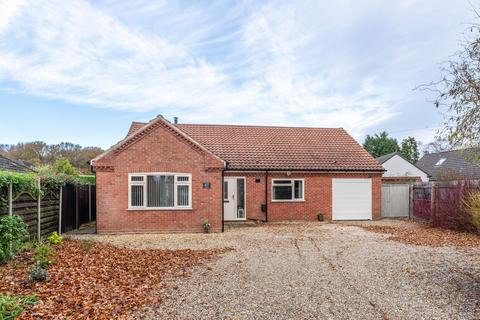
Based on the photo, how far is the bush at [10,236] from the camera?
306 inches

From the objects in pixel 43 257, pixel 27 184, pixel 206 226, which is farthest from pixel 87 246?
pixel 206 226

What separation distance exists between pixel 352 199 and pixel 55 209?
1391cm

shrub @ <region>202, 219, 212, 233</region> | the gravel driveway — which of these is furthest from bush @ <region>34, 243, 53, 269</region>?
shrub @ <region>202, 219, 212, 233</region>

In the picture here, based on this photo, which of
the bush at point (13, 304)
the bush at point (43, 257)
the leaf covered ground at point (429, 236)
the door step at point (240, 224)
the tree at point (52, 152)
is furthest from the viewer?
the tree at point (52, 152)

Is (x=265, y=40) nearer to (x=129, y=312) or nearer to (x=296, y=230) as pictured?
(x=296, y=230)

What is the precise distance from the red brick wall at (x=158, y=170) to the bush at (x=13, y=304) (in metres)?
8.50

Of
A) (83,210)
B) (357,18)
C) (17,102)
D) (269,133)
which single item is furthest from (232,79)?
(17,102)

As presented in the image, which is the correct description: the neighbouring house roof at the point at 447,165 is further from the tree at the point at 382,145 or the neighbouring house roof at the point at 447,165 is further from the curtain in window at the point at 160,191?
the curtain in window at the point at 160,191

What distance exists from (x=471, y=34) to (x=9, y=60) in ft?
48.0

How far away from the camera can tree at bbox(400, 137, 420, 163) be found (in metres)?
57.4

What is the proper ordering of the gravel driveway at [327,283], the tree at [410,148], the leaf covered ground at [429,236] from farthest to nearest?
the tree at [410,148] < the leaf covered ground at [429,236] < the gravel driveway at [327,283]

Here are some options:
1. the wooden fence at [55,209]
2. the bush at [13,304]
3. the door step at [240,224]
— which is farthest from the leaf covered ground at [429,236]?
the wooden fence at [55,209]

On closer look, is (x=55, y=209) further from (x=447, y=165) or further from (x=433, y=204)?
(x=447, y=165)

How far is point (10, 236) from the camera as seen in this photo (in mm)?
7918
